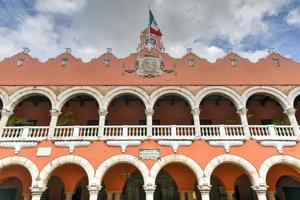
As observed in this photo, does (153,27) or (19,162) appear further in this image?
(153,27)

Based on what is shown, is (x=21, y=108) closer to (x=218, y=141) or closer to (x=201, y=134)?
(x=201, y=134)

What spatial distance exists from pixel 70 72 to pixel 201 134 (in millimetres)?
9436

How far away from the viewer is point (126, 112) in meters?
16.2

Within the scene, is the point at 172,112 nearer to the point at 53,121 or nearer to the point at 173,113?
the point at 173,113

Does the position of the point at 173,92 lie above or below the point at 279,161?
above

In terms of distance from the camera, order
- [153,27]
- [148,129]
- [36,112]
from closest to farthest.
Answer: [148,129], [36,112], [153,27]

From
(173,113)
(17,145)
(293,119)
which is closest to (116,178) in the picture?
(173,113)

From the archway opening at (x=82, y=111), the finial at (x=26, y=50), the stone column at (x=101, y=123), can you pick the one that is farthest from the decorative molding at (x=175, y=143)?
the finial at (x=26, y=50)

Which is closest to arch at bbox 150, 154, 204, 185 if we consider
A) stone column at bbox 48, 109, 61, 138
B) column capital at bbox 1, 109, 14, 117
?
stone column at bbox 48, 109, 61, 138

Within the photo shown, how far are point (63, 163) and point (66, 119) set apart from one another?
3.26 metres

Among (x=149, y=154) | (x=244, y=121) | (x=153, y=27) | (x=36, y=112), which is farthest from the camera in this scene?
(x=153, y=27)

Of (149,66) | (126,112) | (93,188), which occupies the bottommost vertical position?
(93,188)

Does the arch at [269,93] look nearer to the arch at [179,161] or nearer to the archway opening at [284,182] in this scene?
the archway opening at [284,182]

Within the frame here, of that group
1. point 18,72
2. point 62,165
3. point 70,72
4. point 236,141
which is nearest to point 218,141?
point 236,141
